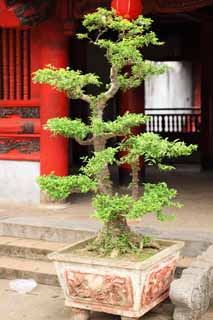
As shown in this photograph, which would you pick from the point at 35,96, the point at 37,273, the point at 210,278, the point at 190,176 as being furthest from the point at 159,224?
the point at 190,176

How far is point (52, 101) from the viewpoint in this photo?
7.83 metres

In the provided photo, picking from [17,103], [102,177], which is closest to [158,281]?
[102,177]

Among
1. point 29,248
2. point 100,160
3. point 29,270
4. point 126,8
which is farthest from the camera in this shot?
point 126,8

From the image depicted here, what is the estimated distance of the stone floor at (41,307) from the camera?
471 centimetres

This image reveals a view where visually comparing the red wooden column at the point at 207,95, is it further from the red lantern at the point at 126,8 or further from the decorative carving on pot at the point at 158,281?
the decorative carving on pot at the point at 158,281

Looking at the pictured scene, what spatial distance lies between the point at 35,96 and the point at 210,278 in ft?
14.0

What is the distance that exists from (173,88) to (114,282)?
601 inches

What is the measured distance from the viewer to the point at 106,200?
4.43 m

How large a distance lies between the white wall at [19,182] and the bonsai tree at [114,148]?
347 centimetres

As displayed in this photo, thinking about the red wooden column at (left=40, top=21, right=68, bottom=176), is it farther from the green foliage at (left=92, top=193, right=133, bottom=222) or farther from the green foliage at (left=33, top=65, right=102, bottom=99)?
the green foliage at (left=92, top=193, right=133, bottom=222)

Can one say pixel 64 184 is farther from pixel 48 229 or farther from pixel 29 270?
pixel 48 229

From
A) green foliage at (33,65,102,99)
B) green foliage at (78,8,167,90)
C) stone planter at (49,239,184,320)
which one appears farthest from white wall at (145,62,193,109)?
stone planter at (49,239,184,320)

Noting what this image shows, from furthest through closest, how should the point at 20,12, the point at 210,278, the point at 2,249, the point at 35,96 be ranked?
the point at 35,96 → the point at 20,12 → the point at 2,249 → the point at 210,278

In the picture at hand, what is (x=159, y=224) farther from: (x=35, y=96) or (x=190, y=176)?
(x=190, y=176)
